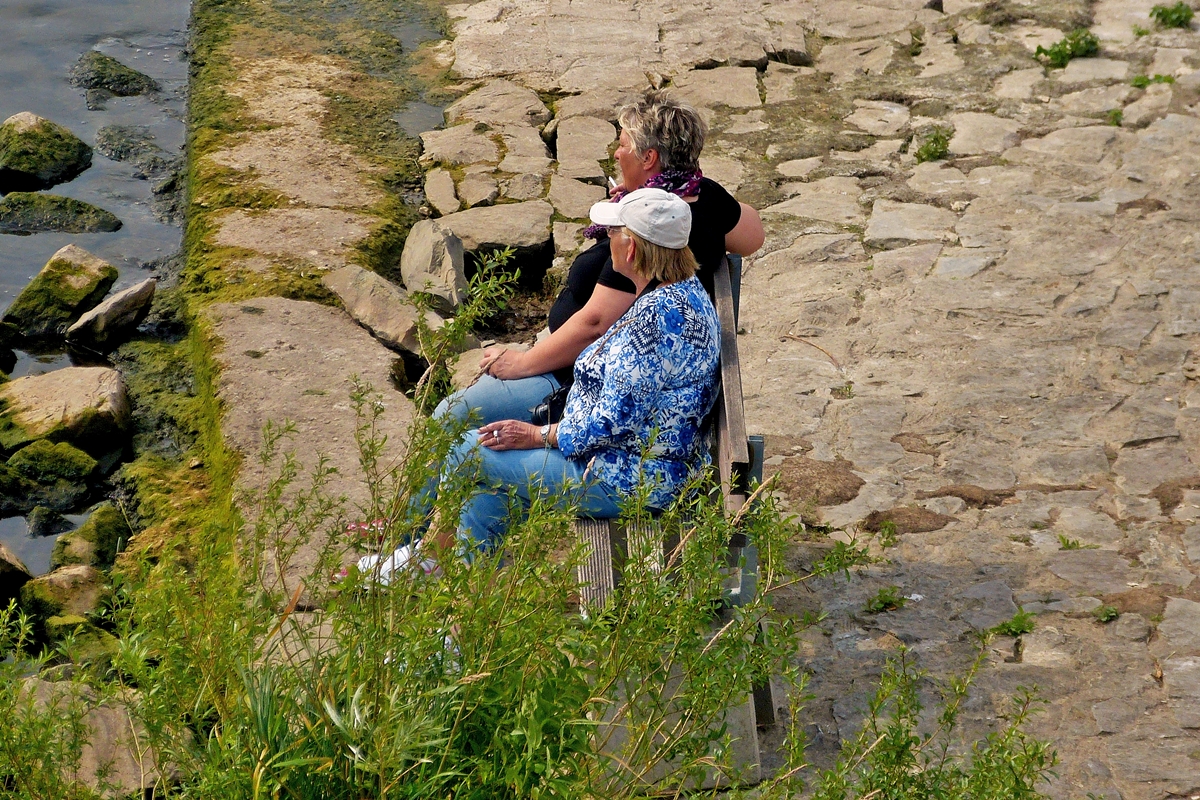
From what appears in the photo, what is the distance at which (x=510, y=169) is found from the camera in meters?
6.55

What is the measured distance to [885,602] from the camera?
372 cm

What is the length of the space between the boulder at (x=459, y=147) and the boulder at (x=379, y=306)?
150 cm

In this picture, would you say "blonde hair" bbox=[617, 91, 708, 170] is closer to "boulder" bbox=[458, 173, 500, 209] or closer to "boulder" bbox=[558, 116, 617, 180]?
"boulder" bbox=[458, 173, 500, 209]

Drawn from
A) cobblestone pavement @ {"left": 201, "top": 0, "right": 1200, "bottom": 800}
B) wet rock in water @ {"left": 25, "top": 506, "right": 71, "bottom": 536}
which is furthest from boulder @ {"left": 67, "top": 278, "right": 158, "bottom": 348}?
wet rock in water @ {"left": 25, "top": 506, "right": 71, "bottom": 536}

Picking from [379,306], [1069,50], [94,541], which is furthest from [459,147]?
[1069,50]

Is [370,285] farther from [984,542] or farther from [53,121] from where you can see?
[53,121]

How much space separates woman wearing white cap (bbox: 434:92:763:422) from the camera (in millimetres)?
3652

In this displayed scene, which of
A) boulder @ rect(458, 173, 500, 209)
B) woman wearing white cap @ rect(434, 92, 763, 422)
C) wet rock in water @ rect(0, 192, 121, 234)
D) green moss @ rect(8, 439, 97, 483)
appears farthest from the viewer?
wet rock in water @ rect(0, 192, 121, 234)

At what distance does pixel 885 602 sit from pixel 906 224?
9.03 ft

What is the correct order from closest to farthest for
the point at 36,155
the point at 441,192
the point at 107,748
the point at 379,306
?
1. the point at 107,748
2. the point at 379,306
3. the point at 441,192
4. the point at 36,155

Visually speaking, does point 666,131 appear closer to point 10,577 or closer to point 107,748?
point 107,748

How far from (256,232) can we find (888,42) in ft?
14.1

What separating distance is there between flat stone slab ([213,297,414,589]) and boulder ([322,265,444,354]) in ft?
0.19

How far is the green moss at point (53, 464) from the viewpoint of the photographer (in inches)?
180
